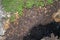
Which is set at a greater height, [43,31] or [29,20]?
[29,20]

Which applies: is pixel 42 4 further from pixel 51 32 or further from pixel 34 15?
pixel 51 32

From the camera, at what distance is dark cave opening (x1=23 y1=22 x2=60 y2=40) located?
11.5ft

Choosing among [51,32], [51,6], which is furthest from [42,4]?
[51,32]

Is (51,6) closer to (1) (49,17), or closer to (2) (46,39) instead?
(1) (49,17)

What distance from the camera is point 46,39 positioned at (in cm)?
340

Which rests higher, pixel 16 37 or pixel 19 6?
pixel 19 6

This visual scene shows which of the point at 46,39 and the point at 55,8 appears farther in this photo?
the point at 55,8

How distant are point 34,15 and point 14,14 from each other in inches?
11.3

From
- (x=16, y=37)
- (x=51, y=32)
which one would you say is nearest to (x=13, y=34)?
(x=16, y=37)

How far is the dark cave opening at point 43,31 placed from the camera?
3.52 metres

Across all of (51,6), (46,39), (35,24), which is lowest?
(46,39)

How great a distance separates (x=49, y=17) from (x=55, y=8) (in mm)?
164

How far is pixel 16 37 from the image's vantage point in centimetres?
351

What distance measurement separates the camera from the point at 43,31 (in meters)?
3.55
